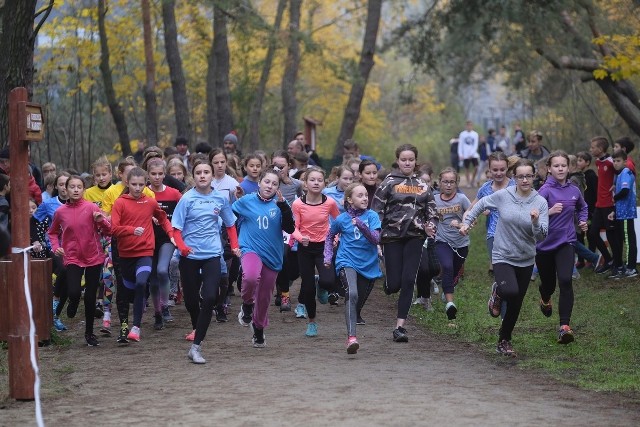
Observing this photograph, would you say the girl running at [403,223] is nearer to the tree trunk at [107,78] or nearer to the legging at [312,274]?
the legging at [312,274]

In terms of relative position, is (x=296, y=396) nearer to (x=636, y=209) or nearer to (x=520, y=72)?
(x=636, y=209)

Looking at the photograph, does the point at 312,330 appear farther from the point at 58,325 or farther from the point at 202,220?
the point at 58,325

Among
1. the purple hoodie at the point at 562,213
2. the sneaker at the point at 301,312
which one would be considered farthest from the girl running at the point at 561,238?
the sneaker at the point at 301,312

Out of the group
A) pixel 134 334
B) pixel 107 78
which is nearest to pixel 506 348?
pixel 134 334

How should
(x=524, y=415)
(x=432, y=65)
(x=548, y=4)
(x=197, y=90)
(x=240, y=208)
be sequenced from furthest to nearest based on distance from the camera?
1. (x=197, y=90)
2. (x=432, y=65)
3. (x=548, y=4)
4. (x=240, y=208)
5. (x=524, y=415)

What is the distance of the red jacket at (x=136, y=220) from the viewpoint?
12.6m

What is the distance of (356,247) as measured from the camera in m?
12.0

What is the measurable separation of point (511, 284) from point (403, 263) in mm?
1449

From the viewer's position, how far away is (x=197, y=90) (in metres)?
43.9

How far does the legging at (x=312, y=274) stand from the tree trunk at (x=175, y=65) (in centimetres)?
1617

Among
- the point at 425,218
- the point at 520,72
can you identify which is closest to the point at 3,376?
the point at 425,218

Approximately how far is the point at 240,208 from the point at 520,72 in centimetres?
2783

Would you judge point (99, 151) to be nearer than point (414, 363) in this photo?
No

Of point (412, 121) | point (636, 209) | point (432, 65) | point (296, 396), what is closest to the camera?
point (296, 396)
